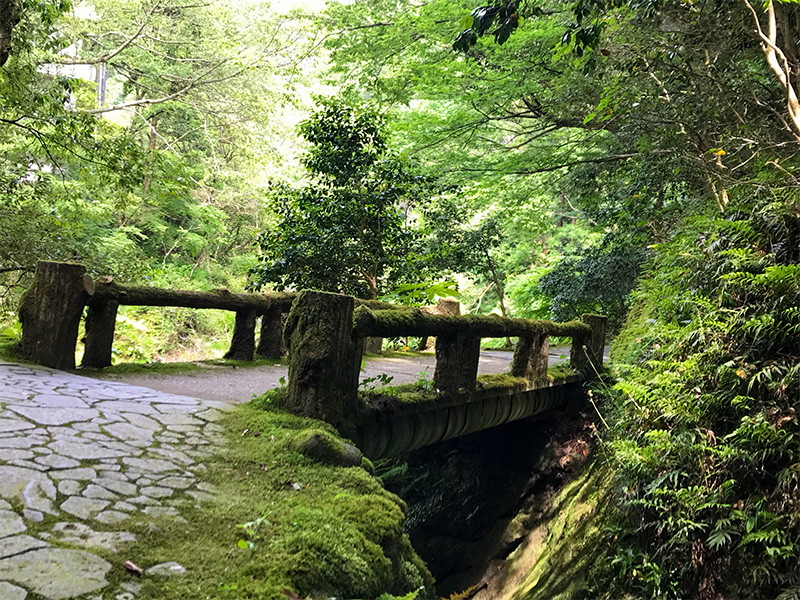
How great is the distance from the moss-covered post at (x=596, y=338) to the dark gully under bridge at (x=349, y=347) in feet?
0.76

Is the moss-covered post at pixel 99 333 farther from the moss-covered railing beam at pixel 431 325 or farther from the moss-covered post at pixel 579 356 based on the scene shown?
the moss-covered post at pixel 579 356

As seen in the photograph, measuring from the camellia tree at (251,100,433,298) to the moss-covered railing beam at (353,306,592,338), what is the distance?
115 inches

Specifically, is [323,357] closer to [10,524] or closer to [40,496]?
[40,496]

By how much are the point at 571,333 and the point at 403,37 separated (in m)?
5.59

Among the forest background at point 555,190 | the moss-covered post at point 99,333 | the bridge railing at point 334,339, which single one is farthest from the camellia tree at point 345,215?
the bridge railing at point 334,339

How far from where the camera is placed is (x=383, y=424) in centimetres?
432

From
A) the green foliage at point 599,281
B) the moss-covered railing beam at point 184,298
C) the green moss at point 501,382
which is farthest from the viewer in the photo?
the green foliage at point 599,281

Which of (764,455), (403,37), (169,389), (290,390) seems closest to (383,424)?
(290,390)

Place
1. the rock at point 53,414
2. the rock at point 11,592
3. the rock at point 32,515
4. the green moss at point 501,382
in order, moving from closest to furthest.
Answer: the rock at point 11,592 → the rock at point 32,515 → the rock at point 53,414 → the green moss at point 501,382

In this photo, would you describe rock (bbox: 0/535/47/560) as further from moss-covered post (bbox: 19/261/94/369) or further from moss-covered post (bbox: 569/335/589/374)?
moss-covered post (bbox: 569/335/589/374)

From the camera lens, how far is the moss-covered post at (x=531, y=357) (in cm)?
646

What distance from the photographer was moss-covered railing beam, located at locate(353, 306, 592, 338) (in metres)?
4.05

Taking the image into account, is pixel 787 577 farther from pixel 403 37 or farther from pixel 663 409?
pixel 403 37

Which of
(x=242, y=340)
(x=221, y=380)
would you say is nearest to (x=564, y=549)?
(x=221, y=380)
